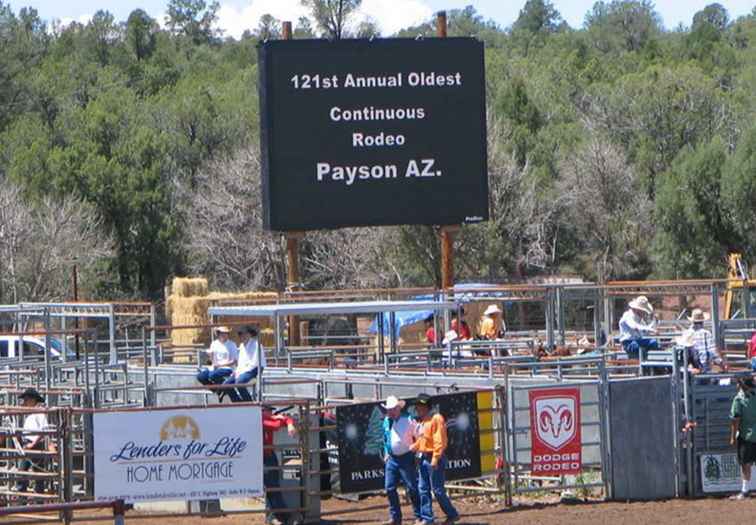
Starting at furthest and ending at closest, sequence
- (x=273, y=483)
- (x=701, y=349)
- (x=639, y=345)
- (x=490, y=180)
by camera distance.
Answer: (x=490, y=180) < (x=639, y=345) < (x=701, y=349) < (x=273, y=483)

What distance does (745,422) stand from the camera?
58.7 ft

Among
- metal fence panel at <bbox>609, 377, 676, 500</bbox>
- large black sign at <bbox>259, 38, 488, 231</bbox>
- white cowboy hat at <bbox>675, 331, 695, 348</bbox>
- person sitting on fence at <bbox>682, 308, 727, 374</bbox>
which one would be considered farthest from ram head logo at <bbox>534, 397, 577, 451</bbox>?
large black sign at <bbox>259, 38, 488, 231</bbox>

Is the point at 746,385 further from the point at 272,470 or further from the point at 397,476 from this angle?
the point at 272,470

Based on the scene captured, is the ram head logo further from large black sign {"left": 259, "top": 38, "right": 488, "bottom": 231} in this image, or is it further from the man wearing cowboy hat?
large black sign {"left": 259, "top": 38, "right": 488, "bottom": 231}

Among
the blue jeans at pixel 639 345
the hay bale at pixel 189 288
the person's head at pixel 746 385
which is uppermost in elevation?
the hay bale at pixel 189 288

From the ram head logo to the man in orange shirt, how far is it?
7.08ft

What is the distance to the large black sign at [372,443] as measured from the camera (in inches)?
672

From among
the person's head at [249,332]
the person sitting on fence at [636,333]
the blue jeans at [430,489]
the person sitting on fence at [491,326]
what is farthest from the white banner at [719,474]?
the person sitting on fence at [491,326]

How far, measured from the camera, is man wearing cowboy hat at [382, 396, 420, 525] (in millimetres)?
16109

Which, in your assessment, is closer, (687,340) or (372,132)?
(687,340)

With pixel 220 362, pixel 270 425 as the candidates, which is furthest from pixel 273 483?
pixel 220 362

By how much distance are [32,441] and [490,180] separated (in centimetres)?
3531

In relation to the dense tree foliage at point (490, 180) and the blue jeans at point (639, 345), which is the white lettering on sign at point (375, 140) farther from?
the dense tree foliage at point (490, 180)

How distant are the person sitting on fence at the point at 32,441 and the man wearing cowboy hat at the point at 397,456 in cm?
390
